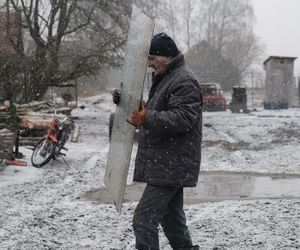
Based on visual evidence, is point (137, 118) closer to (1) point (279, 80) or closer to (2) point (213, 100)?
(2) point (213, 100)

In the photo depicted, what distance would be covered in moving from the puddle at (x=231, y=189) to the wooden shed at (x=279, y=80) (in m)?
25.6

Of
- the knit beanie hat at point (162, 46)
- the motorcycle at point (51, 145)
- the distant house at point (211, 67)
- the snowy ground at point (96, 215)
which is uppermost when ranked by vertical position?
the distant house at point (211, 67)

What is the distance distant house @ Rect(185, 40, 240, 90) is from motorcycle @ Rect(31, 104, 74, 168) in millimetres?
45280

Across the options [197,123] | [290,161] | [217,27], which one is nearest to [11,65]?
[290,161]

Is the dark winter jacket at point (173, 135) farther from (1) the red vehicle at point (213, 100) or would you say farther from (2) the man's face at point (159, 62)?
(1) the red vehicle at point (213, 100)

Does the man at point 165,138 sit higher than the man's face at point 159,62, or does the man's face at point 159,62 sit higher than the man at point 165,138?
the man's face at point 159,62

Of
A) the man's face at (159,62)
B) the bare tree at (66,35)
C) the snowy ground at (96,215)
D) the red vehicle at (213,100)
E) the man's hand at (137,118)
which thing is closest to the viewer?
the man's hand at (137,118)

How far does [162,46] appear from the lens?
3955 millimetres

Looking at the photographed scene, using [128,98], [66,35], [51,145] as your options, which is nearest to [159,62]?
[128,98]

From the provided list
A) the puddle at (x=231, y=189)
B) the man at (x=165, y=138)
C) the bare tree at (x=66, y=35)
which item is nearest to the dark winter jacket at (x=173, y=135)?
the man at (x=165, y=138)

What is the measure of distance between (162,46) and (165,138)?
2.13 feet

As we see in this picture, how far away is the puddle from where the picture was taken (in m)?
7.82

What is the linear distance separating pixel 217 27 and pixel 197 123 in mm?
71161

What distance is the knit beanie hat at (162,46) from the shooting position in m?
3.95
